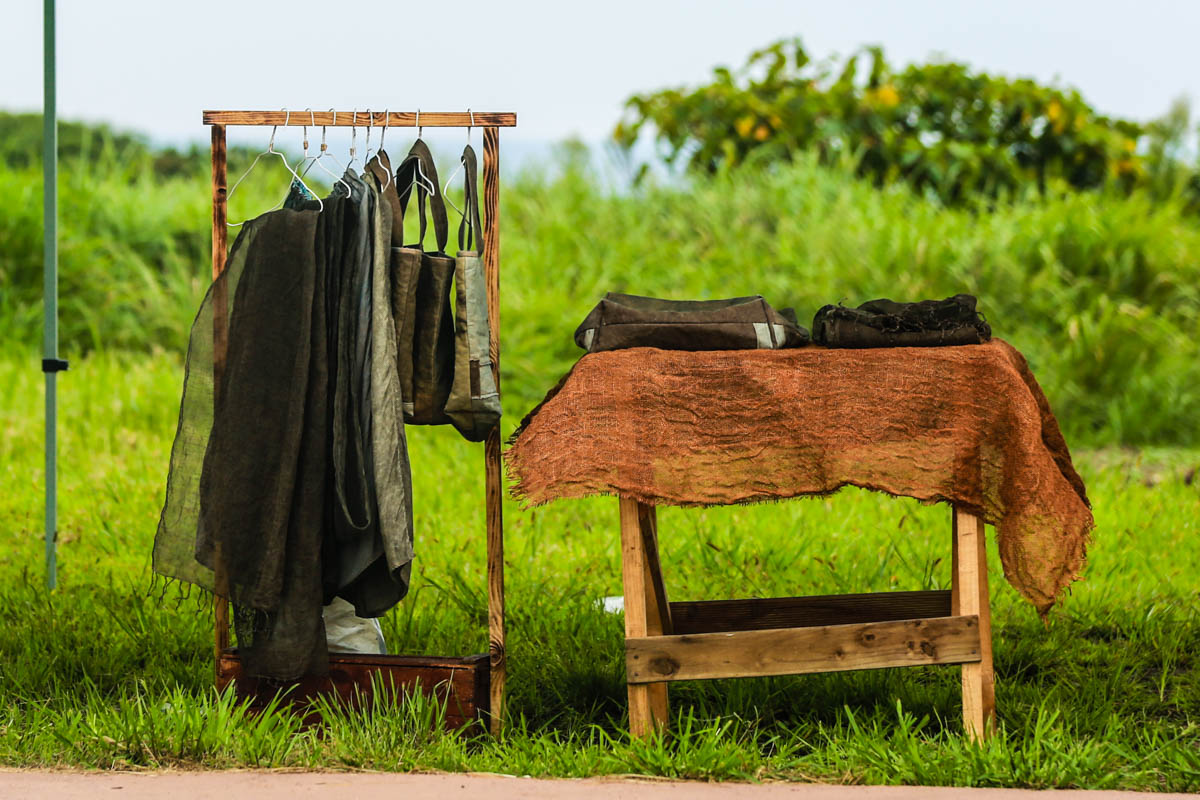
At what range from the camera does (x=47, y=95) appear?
4652 mm

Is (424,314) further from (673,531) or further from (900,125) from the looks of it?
(900,125)

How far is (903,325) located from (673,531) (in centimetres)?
245

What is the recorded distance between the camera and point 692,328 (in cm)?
357

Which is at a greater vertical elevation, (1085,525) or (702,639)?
(1085,525)

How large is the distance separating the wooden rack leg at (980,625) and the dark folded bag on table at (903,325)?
486 mm

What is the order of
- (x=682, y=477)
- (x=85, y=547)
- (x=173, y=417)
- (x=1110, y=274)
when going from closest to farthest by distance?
1. (x=682, y=477)
2. (x=85, y=547)
3. (x=173, y=417)
4. (x=1110, y=274)

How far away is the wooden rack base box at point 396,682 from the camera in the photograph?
12.0 feet

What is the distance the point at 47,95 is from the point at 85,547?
6.69 feet

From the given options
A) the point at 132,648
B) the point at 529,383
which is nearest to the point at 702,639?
the point at 132,648

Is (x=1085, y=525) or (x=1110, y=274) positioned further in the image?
(x=1110, y=274)

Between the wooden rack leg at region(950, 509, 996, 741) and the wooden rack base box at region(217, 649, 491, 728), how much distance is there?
136 centimetres

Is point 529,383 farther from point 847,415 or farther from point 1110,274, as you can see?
point 847,415

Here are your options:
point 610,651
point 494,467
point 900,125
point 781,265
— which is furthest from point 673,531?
point 900,125

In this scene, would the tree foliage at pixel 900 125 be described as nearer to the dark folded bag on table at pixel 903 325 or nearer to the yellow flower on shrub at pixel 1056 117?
the yellow flower on shrub at pixel 1056 117
